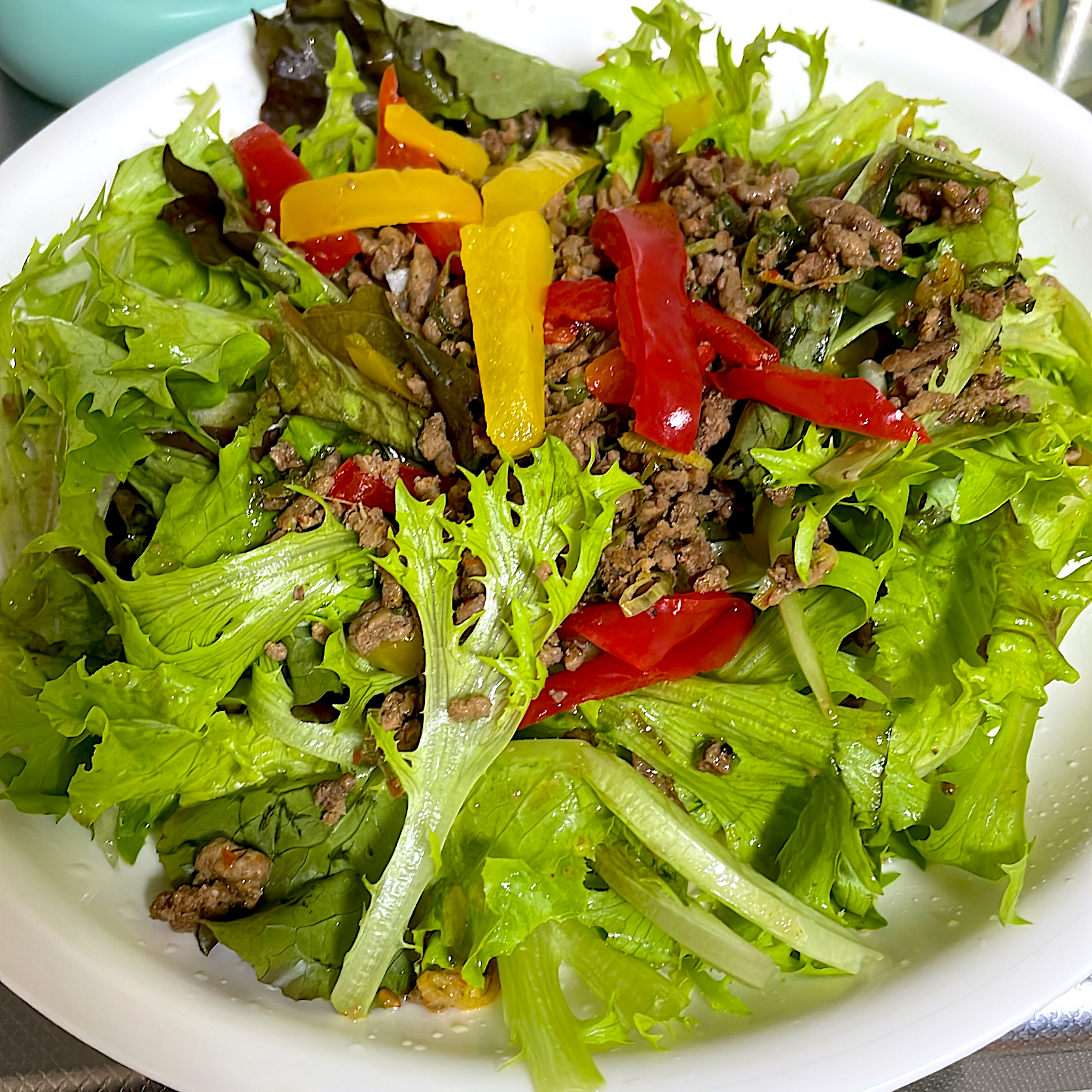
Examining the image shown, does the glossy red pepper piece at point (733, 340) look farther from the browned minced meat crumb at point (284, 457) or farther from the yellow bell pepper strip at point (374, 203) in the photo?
the browned minced meat crumb at point (284, 457)

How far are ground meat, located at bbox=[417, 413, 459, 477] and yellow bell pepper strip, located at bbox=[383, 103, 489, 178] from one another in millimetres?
605

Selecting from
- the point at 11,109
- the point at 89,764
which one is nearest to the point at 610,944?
the point at 89,764

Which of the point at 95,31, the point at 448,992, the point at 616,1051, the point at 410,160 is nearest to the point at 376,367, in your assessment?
the point at 410,160

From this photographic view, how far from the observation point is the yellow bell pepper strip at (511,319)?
1.43m

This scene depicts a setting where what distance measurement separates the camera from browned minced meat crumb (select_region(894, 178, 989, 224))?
152 cm

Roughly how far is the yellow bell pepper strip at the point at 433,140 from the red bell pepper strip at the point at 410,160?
0.01m

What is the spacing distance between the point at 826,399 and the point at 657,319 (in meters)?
0.29

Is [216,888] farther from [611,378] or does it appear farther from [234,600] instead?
[611,378]

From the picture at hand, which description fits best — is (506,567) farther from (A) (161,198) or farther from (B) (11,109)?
(B) (11,109)

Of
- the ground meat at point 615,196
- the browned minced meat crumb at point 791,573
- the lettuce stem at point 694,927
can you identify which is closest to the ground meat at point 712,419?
the browned minced meat crumb at point 791,573

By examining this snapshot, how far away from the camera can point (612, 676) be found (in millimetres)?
1394

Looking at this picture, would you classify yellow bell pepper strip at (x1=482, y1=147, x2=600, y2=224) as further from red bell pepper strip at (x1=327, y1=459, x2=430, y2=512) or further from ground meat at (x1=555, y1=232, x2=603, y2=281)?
red bell pepper strip at (x1=327, y1=459, x2=430, y2=512)

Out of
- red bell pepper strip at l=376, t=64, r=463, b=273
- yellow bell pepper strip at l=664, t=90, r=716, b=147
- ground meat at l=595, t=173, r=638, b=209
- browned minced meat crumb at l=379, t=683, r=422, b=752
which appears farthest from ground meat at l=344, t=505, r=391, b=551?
yellow bell pepper strip at l=664, t=90, r=716, b=147

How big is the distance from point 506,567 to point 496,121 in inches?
42.9
